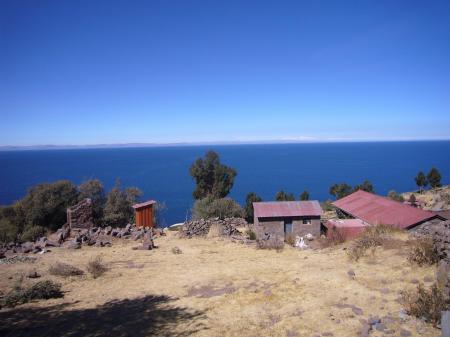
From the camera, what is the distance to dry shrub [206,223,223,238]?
67.8 feet

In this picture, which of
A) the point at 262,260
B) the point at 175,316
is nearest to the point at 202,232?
the point at 262,260

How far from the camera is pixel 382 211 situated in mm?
26719

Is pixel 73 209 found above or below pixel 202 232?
above

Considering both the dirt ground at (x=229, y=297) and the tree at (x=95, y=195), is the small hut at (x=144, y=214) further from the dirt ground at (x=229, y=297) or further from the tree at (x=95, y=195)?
the dirt ground at (x=229, y=297)

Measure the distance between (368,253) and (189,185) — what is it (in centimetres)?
11123

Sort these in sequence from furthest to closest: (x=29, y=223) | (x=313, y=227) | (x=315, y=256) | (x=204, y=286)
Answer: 1. (x=313, y=227)
2. (x=29, y=223)
3. (x=315, y=256)
4. (x=204, y=286)

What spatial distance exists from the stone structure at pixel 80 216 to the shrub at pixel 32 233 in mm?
4594

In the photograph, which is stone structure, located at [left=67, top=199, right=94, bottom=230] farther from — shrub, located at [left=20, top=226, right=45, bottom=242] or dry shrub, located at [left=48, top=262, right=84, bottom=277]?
dry shrub, located at [left=48, top=262, right=84, bottom=277]

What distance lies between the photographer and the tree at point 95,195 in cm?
2794

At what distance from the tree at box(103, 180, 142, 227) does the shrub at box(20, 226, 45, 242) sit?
4.84 metres

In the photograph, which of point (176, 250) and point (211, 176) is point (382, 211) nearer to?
point (176, 250)

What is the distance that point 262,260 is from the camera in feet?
46.1

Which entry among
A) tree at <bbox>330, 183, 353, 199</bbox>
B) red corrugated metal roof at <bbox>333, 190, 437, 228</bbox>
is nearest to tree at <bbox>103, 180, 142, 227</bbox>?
red corrugated metal roof at <bbox>333, 190, 437, 228</bbox>

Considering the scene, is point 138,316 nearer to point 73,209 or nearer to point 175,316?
point 175,316
